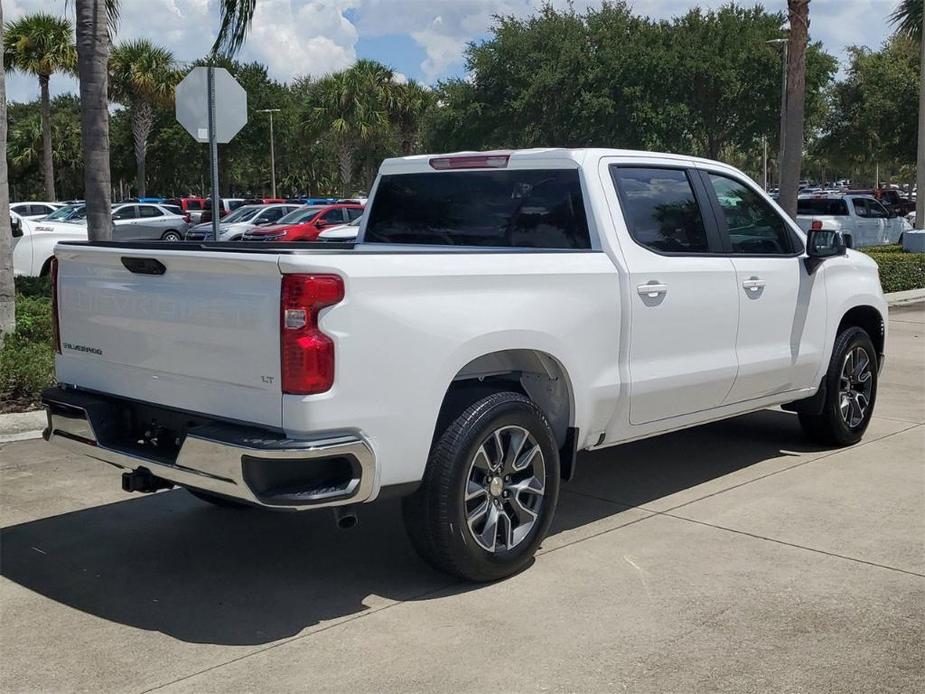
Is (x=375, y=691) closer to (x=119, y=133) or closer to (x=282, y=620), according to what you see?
(x=282, y=620)

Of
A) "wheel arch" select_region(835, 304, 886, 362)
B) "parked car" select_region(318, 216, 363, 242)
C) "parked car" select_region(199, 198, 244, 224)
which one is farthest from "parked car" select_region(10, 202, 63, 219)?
"wheel arch" select_region(835, 304, 886, 362)

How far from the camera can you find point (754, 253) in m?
6.37

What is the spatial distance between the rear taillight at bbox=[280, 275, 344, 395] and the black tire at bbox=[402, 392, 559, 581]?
74cm

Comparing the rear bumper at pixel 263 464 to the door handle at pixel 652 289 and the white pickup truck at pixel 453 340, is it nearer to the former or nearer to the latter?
the white pickup truck at pixel 453 340

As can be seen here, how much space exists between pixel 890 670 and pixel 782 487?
255 centimetres

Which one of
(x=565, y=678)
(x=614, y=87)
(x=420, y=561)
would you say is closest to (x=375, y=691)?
(x=565, y=678)

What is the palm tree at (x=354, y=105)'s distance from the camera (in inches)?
2008

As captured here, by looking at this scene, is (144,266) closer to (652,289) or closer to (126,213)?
(652,289)

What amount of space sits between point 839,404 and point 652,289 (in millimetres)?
2450

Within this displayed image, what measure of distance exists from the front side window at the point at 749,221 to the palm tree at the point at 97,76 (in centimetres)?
580

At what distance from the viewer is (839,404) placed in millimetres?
7188

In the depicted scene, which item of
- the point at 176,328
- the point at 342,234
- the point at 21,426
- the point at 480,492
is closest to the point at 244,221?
the point at 342,234

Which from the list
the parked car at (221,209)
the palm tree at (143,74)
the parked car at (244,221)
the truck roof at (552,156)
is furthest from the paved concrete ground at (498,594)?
the palm tree at (143,74)

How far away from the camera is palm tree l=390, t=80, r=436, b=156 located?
5269cm
